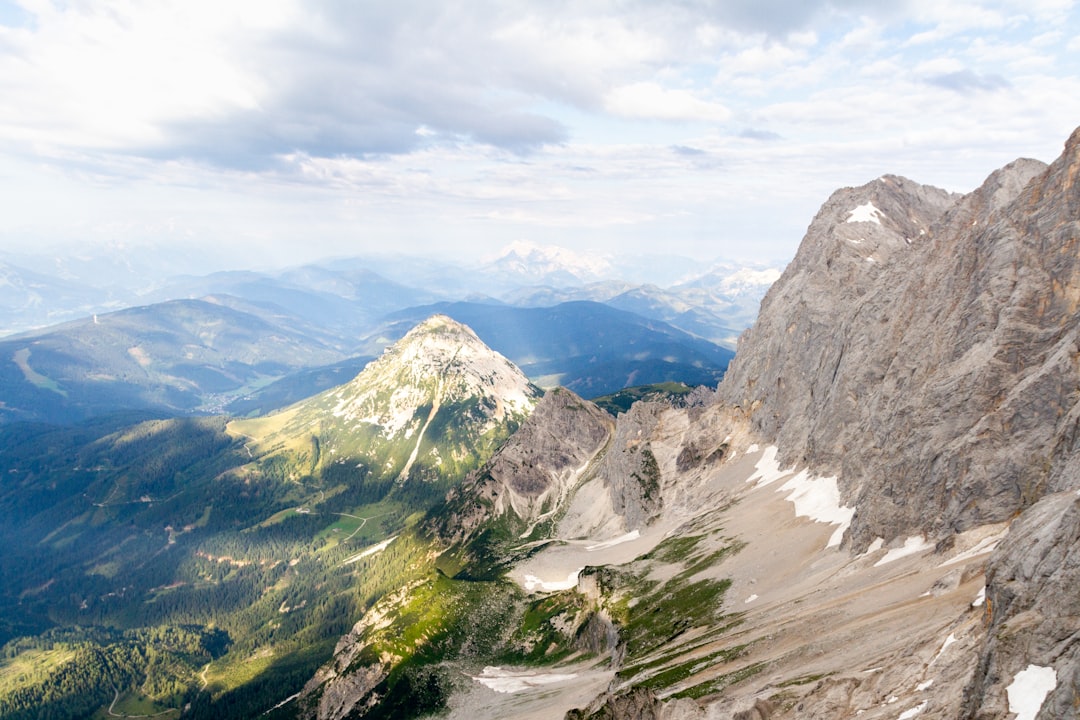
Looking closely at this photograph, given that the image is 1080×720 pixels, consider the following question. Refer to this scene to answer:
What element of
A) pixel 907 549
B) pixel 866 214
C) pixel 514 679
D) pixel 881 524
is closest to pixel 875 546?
pixel 881 524

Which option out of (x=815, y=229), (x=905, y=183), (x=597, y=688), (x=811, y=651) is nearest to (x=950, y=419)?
(x=811, y=651)

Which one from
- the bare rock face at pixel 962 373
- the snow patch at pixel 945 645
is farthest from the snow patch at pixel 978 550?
the snow patch at pixel 945 645

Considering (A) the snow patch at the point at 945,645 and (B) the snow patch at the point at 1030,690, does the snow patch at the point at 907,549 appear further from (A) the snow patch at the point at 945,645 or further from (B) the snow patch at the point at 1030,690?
(B) the snow patch at the point at 1030,690

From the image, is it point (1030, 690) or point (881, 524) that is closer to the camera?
point (1030, 690)

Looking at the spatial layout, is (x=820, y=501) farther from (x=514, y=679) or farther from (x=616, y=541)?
(x=616, y=541)

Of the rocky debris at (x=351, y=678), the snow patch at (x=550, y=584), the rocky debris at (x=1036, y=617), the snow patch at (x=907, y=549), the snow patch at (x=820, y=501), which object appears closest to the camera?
the rocky debris at (x=1036, y=617)
